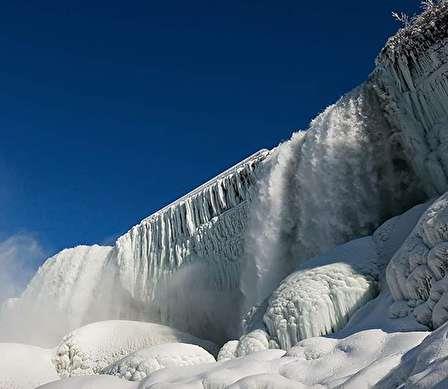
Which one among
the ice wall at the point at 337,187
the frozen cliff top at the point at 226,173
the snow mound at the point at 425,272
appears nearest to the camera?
the snow mound at the point at 425,272

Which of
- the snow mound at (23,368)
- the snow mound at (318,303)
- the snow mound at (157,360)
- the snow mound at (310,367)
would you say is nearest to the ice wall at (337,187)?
the snow mound at (318,303)

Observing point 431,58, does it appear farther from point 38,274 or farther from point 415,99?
point 38,274

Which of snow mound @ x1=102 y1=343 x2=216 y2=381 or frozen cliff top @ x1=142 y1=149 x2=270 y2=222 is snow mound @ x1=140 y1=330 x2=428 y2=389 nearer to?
snow mound @ x1=102 y1=343 x2=216 y2=381

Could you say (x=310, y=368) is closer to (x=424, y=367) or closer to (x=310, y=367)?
(x=310, y=367)

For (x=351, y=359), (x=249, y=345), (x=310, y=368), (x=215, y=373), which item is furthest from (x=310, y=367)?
(x=249, y=345)

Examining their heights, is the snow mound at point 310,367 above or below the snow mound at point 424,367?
above

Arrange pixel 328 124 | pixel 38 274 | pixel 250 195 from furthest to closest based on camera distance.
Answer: pixel 38 274
pixel 250 195
pixel 328 124

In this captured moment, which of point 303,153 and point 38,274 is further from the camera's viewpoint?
point 38,274

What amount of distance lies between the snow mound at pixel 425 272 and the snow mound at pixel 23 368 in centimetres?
543

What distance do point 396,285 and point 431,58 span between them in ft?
16.6

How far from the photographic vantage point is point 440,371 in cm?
309

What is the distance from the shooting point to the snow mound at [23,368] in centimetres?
841

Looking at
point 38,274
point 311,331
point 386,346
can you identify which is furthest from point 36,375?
point 38,274

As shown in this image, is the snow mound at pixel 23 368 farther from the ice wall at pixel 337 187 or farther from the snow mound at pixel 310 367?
the ice wall at pixel 337 187
